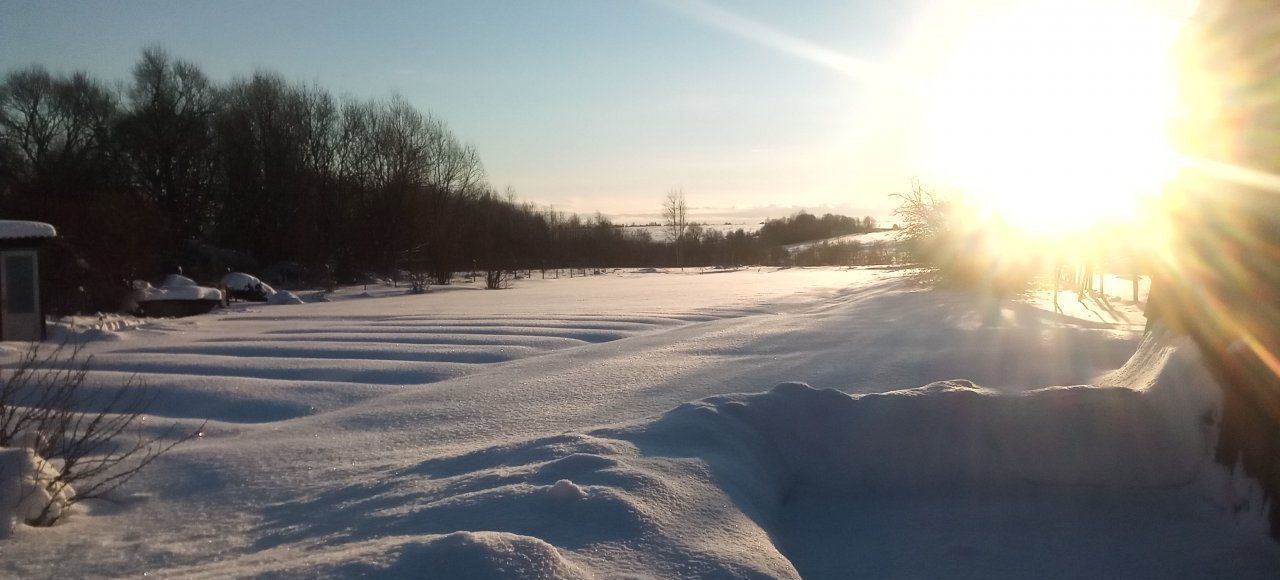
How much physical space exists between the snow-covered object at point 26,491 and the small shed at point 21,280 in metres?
9.06

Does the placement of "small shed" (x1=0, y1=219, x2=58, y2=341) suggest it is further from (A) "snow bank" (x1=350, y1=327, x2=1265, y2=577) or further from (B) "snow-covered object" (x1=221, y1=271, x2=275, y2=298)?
(B) "snow-covered object" (x1=221, y1=271, x2=275, y2=298)

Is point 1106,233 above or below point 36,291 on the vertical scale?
above

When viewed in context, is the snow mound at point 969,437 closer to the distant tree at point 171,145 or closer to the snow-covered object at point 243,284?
the snow-covered object at point 243,284

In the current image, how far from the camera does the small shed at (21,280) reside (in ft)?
34.6

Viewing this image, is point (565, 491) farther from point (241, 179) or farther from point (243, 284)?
point (241, 179)

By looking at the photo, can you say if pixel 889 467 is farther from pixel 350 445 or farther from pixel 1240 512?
pixel 350 445

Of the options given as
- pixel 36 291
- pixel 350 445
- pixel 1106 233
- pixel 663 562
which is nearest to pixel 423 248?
pixel 36 291

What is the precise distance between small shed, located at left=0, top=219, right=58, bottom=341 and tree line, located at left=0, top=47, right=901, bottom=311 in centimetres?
607

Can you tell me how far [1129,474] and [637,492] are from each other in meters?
2.85

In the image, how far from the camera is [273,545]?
3.24m

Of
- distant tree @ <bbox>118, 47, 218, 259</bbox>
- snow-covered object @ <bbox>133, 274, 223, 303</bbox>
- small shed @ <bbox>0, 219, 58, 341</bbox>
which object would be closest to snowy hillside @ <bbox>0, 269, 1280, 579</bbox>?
small shed @ <bbox>0, 219, 58, 341</bbox>

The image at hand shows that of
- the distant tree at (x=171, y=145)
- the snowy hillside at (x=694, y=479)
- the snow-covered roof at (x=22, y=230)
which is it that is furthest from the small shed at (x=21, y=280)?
the distant tree at (x=171, y=145)

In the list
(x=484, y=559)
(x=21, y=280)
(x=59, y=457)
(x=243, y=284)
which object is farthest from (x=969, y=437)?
(x=243, y=284)

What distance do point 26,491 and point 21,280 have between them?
9.67 m
